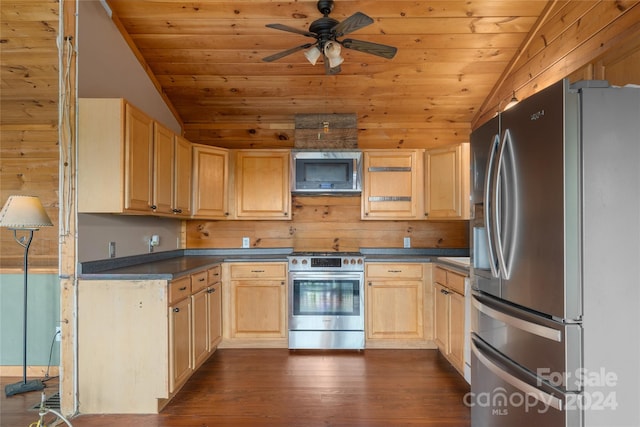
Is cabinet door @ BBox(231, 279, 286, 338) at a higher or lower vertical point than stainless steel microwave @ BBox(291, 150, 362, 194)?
lower

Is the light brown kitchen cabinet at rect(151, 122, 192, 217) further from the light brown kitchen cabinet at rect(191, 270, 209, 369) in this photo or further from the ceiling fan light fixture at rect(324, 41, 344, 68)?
the ceiling fan light fixture at rect(324, 41, 344, 68)

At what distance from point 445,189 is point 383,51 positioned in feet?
5.57

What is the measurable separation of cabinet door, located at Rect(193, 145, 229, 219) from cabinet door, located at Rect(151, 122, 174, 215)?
48 centimetres

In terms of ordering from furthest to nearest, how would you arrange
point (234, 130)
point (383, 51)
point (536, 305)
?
point (234, 130) → point (383, 51) → point (536, 305)

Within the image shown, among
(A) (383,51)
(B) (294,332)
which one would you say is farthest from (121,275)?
(A) (383,51)

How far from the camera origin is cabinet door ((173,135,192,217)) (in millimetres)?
3240

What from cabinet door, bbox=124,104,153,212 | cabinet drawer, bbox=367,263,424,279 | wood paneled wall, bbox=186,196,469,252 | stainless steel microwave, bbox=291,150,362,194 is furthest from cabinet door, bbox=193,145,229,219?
cabinet drawer, bbox=367,263,424,279

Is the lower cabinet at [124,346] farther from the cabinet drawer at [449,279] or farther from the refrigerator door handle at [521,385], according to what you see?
the cabinet drawer at [449,279]

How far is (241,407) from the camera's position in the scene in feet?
8.05

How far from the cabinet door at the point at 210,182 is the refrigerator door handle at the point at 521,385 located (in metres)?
2.84

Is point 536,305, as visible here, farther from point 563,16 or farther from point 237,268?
point 237,268

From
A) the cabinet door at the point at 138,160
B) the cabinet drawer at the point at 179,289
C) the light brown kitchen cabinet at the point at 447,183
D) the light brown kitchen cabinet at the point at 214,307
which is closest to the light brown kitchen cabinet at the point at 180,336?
the cabinet drawer at the point at 179,289

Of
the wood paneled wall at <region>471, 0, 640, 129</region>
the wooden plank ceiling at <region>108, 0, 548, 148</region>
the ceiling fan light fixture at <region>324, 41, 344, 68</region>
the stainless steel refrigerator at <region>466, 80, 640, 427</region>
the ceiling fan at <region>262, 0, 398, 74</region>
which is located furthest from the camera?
the wooden plank ceiling at <region>108, 0, 548, 148</region>

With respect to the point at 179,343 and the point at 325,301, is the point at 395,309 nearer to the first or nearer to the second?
the point at 325,301
